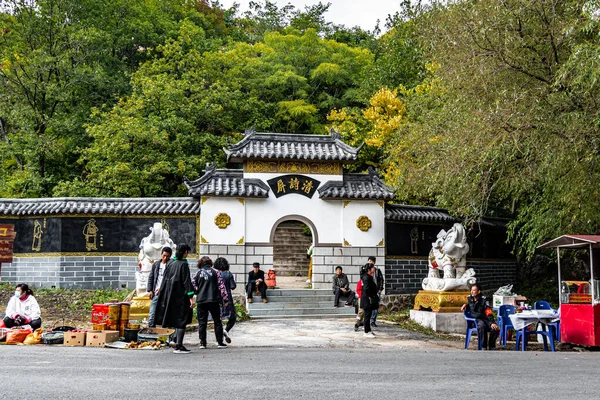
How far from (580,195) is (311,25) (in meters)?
28.1

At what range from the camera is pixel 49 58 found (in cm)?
2442

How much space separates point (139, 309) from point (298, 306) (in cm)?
492

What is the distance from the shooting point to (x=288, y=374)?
729 centimetres

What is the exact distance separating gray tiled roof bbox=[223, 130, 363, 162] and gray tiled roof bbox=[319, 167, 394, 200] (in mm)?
734

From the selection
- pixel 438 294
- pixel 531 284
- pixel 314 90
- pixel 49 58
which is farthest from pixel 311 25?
pixel 438 294

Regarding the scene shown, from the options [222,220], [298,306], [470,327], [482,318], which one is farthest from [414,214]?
[482,318]

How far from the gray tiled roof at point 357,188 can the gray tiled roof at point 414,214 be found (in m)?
0.58

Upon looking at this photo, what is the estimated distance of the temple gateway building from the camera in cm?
1816

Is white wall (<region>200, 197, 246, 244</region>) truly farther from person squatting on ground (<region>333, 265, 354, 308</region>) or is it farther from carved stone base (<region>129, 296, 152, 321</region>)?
carved stone base (<region>129, 296, 152, 321</region>)

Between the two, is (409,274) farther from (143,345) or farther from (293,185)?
(143,345)

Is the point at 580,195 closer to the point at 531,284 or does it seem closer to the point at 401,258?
the point at 401,258

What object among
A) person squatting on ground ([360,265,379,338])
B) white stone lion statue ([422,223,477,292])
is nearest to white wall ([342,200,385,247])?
white stone lion statue ([422,223,477,292])

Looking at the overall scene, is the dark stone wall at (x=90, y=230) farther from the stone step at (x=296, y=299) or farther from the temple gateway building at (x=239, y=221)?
the stone step at (x=296, y=299)

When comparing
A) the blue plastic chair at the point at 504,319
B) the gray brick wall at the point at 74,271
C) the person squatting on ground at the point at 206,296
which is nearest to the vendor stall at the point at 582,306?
the blue plastic chair at the point at 504,319
